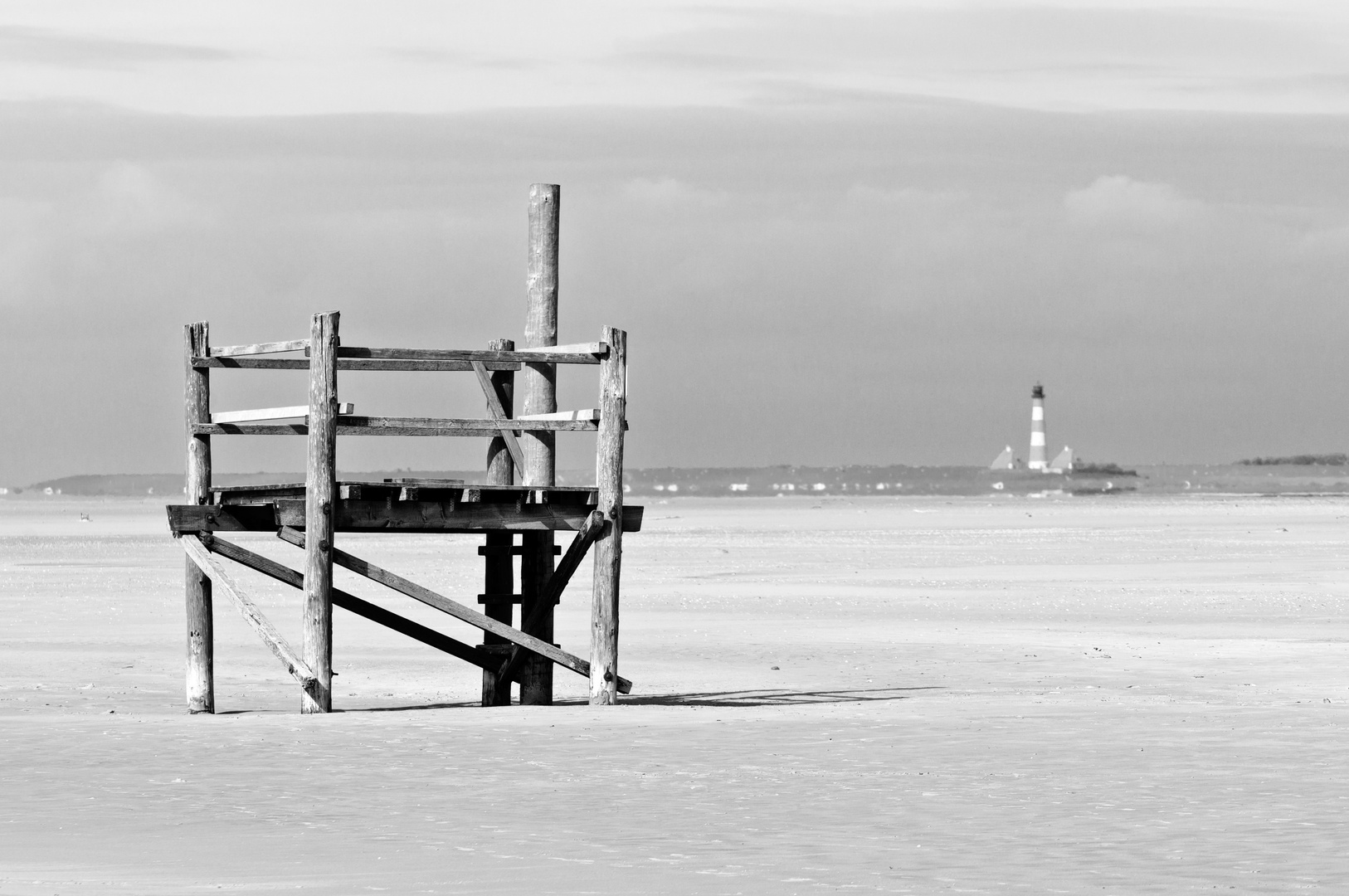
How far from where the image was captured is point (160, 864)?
8953 millimetres

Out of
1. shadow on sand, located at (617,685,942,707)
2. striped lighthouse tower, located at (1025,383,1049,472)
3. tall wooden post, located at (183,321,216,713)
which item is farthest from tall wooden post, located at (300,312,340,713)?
striped lighthouse tower, located at (1025,383,1049,472)

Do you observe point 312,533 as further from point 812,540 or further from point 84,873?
point 812,540

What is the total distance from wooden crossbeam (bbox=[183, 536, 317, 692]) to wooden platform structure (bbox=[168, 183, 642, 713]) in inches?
0.7

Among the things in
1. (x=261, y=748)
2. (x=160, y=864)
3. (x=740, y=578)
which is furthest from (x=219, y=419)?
(x=740, y=578)

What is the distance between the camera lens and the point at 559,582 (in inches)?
642

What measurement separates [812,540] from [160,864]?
4408 centimetres

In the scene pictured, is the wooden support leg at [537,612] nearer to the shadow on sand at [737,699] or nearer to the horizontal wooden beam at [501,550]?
the horizontal wooden beam at [501,550]

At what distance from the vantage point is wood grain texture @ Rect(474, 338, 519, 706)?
16.3 meters

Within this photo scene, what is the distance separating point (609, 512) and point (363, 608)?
2.11 m

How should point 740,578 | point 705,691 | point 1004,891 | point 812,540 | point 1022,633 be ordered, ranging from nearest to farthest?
point 1004,891
point 705,691
point 1022,633
point 740,578
point 812,540

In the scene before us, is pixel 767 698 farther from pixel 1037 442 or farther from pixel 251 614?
pixel 1037 442

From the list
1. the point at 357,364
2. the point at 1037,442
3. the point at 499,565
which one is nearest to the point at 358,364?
the point at 357,364

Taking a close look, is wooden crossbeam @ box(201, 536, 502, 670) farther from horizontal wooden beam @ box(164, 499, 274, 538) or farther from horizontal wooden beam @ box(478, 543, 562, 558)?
horizontal wooden beam @ box(478, 543, 562, 558)

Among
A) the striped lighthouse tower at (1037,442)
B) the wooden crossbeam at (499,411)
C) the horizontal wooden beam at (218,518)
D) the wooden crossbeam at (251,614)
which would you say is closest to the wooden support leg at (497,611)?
the wooden crossbeam at (499,411)
